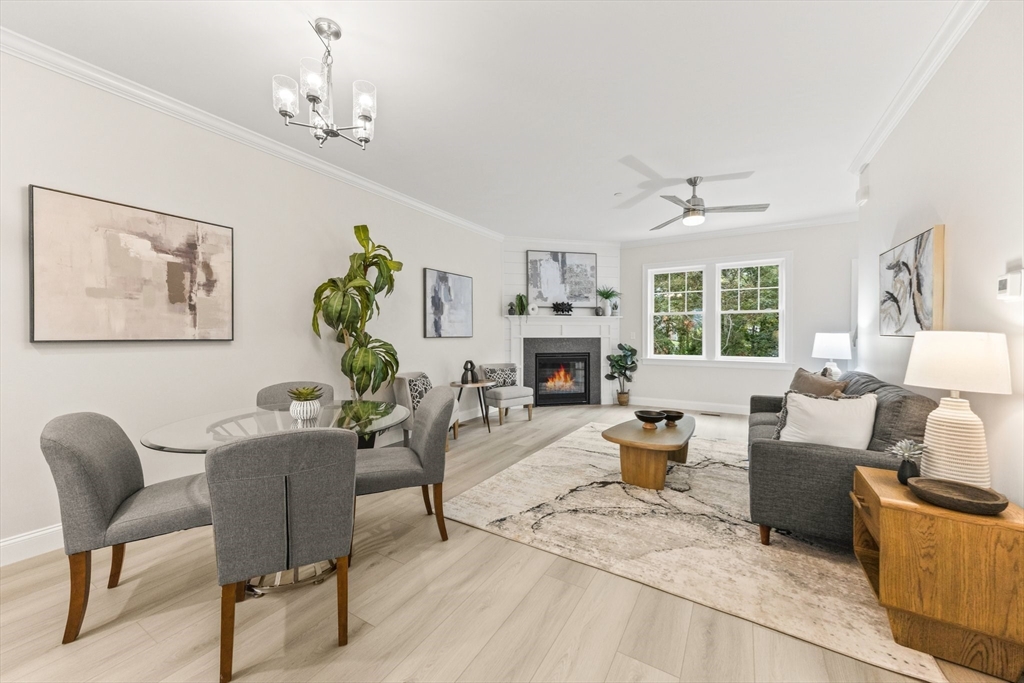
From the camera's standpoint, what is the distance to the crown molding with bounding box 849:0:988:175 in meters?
1.89

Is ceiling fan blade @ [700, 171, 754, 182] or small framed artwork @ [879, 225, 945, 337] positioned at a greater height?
ceiling fan blade @ [700, 171, 754, 182]

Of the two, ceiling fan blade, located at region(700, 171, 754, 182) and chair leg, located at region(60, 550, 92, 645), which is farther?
ceiling fan blade, located at region(700, 171, 754, 182)

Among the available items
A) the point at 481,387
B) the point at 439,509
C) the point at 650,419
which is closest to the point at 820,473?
the point at 650,419

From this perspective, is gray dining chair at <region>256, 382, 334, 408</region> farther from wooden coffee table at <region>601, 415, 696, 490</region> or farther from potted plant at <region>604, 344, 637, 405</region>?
potted plant at <region>604, 344, 637, 405</region>

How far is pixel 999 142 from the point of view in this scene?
1736 millimetres

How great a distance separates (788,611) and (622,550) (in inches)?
30.6

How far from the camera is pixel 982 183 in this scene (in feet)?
6.10

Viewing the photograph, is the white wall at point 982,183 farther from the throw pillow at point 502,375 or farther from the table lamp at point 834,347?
the throw pillow at point 502,375

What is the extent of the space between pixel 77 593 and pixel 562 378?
18.8ft

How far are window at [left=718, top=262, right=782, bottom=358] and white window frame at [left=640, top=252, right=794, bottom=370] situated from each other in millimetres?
43

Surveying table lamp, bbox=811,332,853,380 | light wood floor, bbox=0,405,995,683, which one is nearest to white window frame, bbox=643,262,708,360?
table lamp, bbox=811,332,853,380

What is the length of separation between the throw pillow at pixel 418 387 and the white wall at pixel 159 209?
0.66 metres

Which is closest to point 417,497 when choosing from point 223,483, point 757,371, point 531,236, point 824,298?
point 223,483

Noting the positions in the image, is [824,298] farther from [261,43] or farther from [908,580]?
[261,43]
